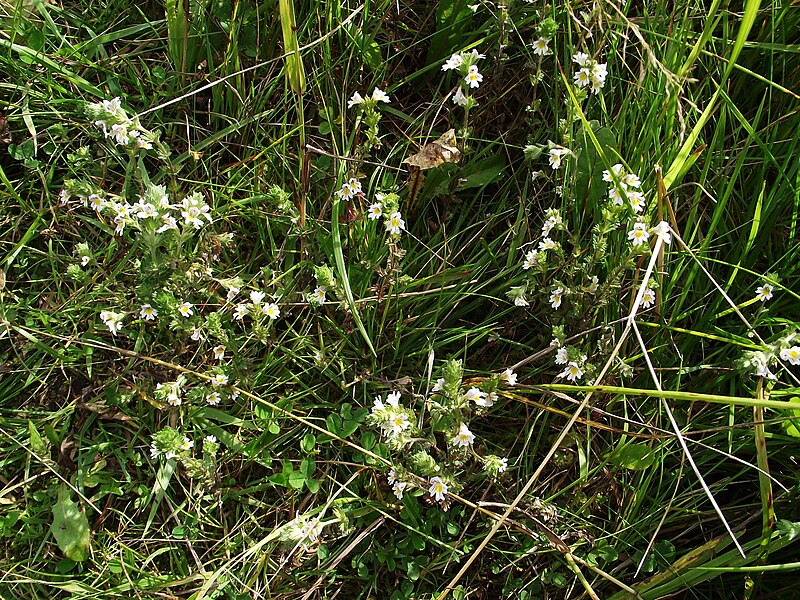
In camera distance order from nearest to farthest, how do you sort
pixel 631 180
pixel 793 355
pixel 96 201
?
pixel 793 355 < pixel 631 180 < pixel 96 201

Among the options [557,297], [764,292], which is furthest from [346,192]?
[764,292]

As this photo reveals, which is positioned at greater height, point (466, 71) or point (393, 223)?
point (466, 71)

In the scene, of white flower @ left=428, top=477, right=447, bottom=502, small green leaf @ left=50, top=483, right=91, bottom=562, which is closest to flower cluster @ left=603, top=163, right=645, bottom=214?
white flower @ left=428, top=477, right=447, bottom=502

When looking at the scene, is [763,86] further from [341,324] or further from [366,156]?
[341,324]

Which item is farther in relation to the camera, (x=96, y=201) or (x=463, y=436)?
(x=96, y=201)

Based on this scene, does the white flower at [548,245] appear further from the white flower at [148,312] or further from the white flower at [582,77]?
the white flower at [148,312]

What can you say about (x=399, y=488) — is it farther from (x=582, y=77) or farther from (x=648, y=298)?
(x=582, y=77)
